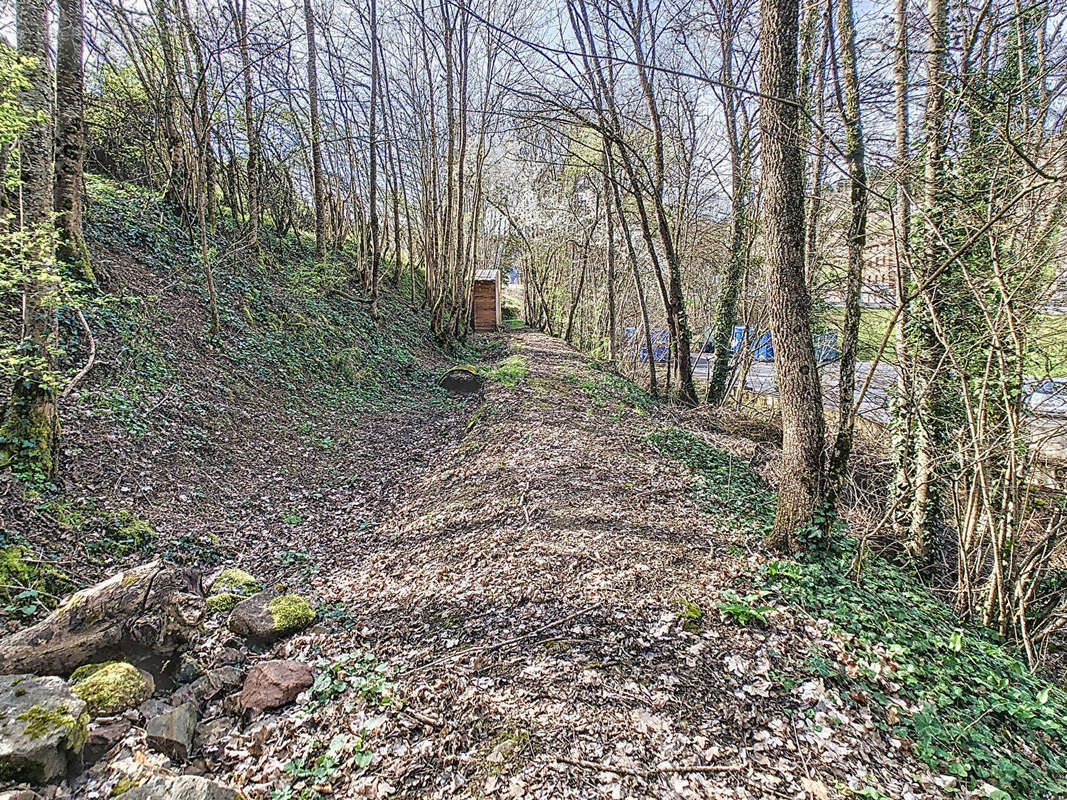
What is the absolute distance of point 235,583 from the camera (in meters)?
4.29

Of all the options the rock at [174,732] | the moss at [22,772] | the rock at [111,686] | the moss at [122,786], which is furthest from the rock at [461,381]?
the moss at [22,772]

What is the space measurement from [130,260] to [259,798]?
8289 mm

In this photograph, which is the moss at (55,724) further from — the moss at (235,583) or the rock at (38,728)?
the moss at (235,583)

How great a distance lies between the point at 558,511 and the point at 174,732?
3.42 m

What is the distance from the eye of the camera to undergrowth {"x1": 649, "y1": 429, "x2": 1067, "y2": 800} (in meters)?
2.71

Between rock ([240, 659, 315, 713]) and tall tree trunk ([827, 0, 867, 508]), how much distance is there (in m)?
4.96

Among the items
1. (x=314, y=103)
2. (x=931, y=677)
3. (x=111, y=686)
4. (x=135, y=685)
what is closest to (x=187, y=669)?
(x=135, y=685)

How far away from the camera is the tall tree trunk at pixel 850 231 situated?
5.34 metres

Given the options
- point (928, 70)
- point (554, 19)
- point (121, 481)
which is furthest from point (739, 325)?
point (121, 481)

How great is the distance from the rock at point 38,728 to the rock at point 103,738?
79 mm

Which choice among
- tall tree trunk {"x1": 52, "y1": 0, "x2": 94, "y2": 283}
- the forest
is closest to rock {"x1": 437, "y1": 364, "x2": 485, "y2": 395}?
the forest

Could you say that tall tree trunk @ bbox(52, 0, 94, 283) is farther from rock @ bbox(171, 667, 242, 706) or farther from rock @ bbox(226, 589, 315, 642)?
rock @ bbox(171, 667, 242, 706)

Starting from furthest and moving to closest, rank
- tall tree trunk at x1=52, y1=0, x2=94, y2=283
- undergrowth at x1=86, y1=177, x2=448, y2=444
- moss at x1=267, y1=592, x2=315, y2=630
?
undergrowth at x1=86, y1=177, x2=448, y2=444 < tall tree trunk at x1=52, y1=0, x2=94, y2=283 < moss at x1=267, y1=592, x2=315, y2=630

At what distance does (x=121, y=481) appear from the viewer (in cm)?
481
